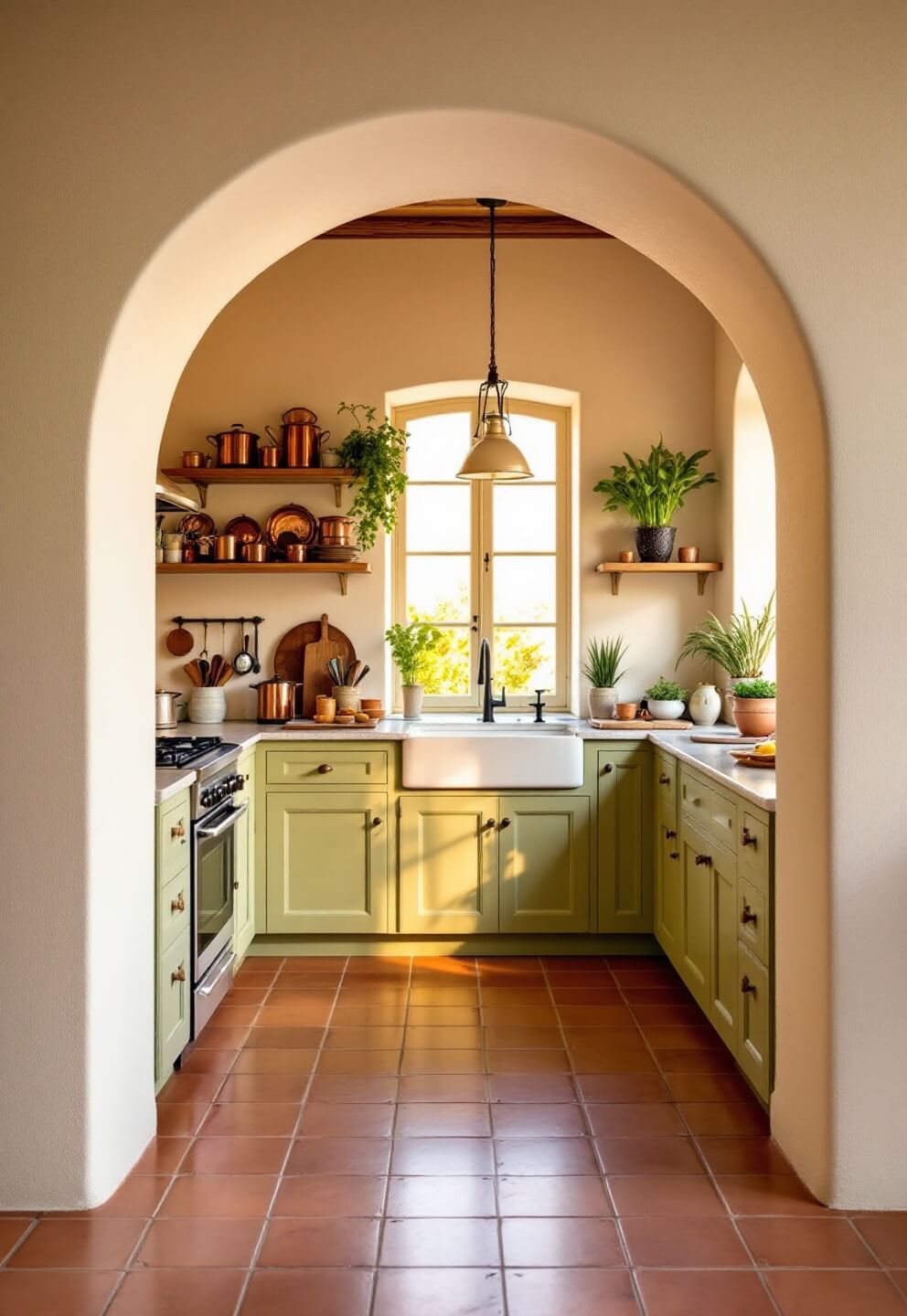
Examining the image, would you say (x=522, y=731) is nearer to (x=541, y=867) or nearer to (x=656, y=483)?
(x=541, y=867)

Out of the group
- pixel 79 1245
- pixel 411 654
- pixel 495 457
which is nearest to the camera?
pixel 79 1245

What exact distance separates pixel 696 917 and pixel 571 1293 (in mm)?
1744

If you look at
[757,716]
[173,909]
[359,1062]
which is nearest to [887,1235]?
[359,1062]

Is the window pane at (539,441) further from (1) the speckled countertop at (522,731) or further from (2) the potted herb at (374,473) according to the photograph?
(1) the speckled countertop at (522,731)

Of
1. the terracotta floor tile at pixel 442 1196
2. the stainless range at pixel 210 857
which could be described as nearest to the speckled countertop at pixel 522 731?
the stainless range at pixel 210 857

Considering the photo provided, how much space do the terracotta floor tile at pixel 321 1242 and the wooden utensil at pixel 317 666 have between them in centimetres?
294

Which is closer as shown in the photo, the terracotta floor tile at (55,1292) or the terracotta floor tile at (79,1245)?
the terracotta floor tile at (55,1292)

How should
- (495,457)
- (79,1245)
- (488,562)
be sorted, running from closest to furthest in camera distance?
1. (79,1245)
2. (495,457)
3. (488,562)

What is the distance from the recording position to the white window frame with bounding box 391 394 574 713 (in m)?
5.43

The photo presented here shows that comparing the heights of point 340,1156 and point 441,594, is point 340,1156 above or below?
below

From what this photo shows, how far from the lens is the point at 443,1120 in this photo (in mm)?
3043

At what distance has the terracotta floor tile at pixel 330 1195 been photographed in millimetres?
2537

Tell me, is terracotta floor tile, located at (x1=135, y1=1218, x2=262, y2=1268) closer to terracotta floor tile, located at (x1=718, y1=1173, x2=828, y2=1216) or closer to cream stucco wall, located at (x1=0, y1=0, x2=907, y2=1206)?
cream stucco wall, located at (x1=0, y1=0, x2=907, y2=1206)

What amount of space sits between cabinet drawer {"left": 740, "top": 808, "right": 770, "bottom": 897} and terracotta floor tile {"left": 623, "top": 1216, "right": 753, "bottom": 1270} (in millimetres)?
831
